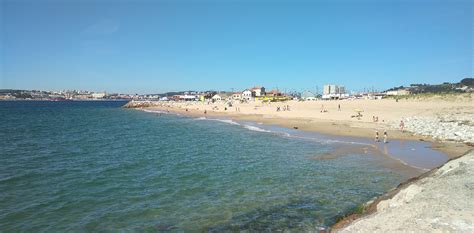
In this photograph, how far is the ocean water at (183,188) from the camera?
47.1 ft

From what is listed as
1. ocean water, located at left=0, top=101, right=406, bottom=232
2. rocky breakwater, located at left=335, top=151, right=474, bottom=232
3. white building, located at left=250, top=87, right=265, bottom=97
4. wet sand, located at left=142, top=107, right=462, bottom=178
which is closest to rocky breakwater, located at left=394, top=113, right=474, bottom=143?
wet sand, located at left=142, top=107, right=462, bottom=178

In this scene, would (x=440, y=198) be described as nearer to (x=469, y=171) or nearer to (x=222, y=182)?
(x=469, y=171)

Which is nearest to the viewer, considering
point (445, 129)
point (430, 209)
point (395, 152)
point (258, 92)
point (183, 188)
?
point (430, 209)

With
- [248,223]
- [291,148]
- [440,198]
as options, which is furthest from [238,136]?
[440,198]

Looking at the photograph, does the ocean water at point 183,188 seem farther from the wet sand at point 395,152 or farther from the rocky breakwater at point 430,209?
the rocky breakwater at point 430,209

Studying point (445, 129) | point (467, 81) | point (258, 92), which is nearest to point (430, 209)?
point (445, 129)

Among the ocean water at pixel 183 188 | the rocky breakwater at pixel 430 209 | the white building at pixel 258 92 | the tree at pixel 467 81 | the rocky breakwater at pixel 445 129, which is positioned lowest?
the ocean water at pixel 183 188

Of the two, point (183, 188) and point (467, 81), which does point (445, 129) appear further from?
point (467, 81)

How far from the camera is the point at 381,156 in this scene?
28.0 meters

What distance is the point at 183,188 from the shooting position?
19219 millimetres

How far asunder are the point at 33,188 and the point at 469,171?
20.7m

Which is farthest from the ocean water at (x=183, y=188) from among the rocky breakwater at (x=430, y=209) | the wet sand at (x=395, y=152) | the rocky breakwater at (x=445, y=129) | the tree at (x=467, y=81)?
the tree at (x=467, y=81)

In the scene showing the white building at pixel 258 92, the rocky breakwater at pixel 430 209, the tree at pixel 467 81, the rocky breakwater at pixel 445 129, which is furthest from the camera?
the white building at pixel 258 92

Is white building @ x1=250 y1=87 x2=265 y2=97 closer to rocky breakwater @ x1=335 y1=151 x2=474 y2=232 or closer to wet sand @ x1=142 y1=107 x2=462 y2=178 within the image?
wet sand @ x1=142 y1=107 x2=462 y2=178
